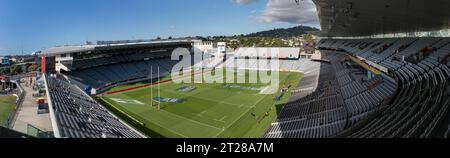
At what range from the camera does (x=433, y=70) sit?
51.3 feet

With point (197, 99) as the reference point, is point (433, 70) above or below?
above

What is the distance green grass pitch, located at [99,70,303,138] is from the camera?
1978 cm

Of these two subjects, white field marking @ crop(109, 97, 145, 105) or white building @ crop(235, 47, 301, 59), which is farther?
white building @ crop(235, 47, 301, 59)

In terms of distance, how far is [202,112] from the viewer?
25141 mm

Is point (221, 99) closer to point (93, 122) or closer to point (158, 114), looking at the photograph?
point (158, 114)

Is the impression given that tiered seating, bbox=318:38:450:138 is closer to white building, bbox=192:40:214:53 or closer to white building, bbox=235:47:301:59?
white building, bbox=235:47:301:59

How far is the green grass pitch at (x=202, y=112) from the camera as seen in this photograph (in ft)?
64.9

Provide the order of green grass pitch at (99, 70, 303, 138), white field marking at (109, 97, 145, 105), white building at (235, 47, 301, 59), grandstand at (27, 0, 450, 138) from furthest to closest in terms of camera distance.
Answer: white building at (235, 47, 301, 59) < white field marking at (109, 97, 145, 105) < green grass pitch at (99, 70, 303, 138) < grandstand at (27, 0, 450, 138)

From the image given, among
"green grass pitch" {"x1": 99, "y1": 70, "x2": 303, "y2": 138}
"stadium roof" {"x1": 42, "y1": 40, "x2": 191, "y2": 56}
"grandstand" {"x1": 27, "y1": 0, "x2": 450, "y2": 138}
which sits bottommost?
"green grass pitch" {"x1": 99, "y1": 70, "x2": 303, "y2": 138}

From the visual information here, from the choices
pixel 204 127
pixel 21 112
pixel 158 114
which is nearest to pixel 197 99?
pixel 158 114

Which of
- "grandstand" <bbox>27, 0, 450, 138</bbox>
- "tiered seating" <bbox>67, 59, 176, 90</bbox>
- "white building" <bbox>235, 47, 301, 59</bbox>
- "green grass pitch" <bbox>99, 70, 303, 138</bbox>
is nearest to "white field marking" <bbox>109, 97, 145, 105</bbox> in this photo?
"green grass pitch" <bbox>99, 70, 303, 138</bbox>
